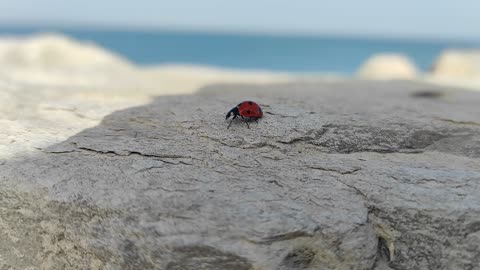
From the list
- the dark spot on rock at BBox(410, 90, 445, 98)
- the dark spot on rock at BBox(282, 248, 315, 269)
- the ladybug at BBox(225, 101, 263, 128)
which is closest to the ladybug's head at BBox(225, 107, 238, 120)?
the ladybug at BBox(225, 101, 263, 128)

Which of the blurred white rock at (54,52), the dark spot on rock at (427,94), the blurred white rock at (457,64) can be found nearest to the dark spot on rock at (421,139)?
the dark spot on rock at (427,94)

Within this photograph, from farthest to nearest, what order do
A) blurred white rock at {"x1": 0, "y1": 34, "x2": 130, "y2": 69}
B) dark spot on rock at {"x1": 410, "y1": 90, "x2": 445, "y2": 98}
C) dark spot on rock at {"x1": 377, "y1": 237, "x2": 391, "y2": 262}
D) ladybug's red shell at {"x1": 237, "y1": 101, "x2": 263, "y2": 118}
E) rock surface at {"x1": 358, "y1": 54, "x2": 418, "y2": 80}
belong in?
rock surface at {"x1": 358, "y1": 54, "x2": 418, "y2": 80} < blurred white rock at {"x1": 0, "y1": 34, "x2": 130, "y2": 69} < dark spot on rock at {"x1": 410, "y1": 90, "x2": 445, "y2": 98} < ladybug's red shell at {"x1": 237, "y1": 101, "x2": 263, "y2": 118} < dark spot on rock at {"x1": 377, "y1": 237, "x2": 391, "y2": 262}

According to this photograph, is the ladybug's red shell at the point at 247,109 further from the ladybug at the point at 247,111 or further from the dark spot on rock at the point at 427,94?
the dark spot on rock at the point at 427,94

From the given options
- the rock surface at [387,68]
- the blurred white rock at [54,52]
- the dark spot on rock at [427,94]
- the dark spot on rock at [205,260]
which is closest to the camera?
the dark spot on rock at [205,260]

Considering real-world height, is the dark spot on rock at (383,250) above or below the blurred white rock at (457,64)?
below

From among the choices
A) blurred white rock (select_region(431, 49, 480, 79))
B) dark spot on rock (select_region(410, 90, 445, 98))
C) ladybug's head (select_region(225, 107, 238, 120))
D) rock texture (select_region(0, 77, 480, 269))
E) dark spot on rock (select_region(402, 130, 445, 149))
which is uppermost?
blurred white rock (select_region(431, 49, 480, 79))

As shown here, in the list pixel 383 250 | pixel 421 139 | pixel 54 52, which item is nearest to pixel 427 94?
pixel 421 139

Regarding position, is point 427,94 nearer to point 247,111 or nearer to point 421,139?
point 421,139

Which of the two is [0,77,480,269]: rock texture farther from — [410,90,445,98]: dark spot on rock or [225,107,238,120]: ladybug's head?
[410,90,445,98]: dark spot on rock

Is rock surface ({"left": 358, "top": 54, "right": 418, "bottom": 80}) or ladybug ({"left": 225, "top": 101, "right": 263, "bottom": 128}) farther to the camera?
rock surface ({"left": 358, "top": 54, "right": 418, "bottom": 80})
